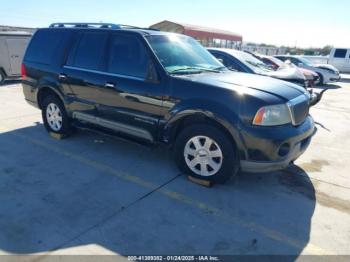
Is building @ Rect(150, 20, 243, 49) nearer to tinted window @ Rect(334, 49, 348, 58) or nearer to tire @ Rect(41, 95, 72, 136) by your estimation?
tinted window @ Rect(334, 49, 348, 58)

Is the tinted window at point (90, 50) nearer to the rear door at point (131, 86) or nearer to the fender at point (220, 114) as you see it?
the rear door at point (131, 86)

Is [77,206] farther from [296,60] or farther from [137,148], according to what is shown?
[296,60]

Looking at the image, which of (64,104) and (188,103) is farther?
(64,104)

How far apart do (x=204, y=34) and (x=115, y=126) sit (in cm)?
2444

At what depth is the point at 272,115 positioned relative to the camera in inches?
135

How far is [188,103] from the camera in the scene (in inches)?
147

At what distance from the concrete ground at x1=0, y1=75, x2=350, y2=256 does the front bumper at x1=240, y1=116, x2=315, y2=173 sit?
1.51 ft

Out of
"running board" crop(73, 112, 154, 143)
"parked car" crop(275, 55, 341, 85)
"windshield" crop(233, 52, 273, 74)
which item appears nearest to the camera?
"running board" crop(73, 112, 154, 143)

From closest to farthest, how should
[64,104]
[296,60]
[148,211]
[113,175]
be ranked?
[148,211] → [113,175] → [64,104] → [296,60]

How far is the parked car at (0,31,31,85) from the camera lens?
12086 mm

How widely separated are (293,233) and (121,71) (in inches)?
118

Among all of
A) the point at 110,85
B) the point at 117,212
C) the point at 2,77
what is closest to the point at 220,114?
the point at 117,212

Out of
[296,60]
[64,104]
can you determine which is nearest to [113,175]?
[64,104]

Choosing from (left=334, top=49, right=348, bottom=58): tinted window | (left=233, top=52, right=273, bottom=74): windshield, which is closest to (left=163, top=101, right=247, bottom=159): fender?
(left=233, top=52, right=273, bottom=74): windshield
